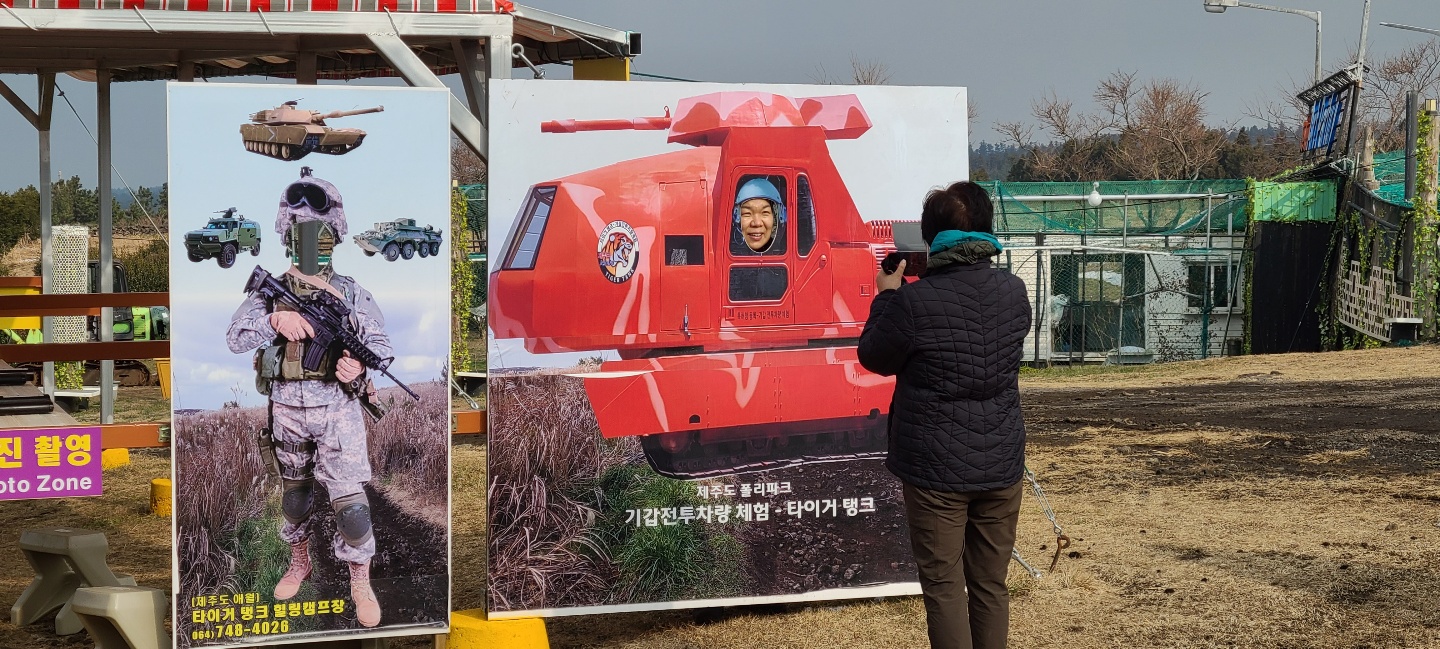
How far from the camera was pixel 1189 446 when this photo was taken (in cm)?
1005

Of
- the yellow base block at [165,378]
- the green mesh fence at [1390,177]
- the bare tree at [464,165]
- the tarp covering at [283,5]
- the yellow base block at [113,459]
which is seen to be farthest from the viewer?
the bare tree at [464,165]

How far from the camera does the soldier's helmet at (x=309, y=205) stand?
13.6 ft

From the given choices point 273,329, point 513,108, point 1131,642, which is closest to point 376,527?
point 273,329

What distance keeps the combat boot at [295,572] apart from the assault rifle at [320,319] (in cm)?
57

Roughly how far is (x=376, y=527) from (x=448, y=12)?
206cm

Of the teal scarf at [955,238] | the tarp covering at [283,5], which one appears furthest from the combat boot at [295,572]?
the teal scarf at [955,238]

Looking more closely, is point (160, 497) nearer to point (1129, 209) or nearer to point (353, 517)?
point (353, 517)

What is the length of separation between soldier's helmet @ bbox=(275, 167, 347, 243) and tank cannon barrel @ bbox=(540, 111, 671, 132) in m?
0.83

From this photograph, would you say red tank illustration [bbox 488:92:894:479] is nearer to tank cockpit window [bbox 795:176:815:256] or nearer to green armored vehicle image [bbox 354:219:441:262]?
tank cockpit window [bbox 795:176:815:256]

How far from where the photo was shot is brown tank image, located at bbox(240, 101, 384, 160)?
13.5ft

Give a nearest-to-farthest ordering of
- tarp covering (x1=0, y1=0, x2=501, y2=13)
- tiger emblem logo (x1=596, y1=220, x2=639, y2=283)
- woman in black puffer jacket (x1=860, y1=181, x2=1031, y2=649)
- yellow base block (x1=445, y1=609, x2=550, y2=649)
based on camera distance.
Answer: woman in black puffer jacket (x1=860, y1=181, x2=1031, y2=649)
yellow base block (x1=445, y1=609, x2=550, y2=649)
tiger emblem logo (x1=596, y1=220, x2=639, y2=283)
tarp covering (x1=0, y1=0, x2=501, y2=13)

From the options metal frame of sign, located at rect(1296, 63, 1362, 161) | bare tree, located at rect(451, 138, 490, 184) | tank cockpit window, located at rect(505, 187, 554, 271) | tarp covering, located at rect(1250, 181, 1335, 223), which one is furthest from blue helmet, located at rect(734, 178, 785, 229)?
bare tree, located at rect(451, 138, 490, 184)

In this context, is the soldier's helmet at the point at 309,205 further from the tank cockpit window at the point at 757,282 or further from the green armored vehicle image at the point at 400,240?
the tank cockpit window at the point at 757,282

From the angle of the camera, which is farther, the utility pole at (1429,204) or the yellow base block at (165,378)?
the utility pole at (1429,204)
